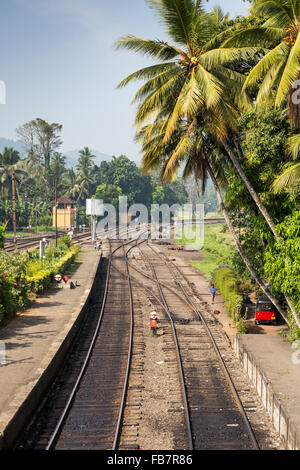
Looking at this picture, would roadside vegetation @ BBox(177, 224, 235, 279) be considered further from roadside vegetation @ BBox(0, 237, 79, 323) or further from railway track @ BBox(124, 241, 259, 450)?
roadside vegetation @ BBox(0, 237, 79, 323)

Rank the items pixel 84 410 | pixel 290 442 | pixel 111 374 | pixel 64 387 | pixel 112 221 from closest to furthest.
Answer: pixel 290 442, pixel 84 410, pixel 64 387, pixel 111 374, pixel 112 221

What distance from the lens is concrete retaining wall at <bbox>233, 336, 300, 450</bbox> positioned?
10.5 metres

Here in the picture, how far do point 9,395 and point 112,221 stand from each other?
80.3 meters

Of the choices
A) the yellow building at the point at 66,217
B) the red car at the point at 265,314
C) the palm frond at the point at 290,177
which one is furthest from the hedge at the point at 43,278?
the yellow building at the point at 66,217

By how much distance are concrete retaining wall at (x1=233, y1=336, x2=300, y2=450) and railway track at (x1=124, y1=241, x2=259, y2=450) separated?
77 cm

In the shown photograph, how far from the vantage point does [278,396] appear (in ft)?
39.8

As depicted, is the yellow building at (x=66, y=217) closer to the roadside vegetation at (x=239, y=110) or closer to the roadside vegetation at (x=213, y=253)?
the roadside vegetation at (x=213, y=253)

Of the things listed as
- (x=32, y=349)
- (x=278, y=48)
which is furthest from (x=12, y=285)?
(x=278, y=48)

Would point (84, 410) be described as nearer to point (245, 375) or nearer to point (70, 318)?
point (245, 375)

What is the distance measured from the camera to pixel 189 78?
14.9m

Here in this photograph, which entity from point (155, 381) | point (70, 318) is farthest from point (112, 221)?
point (155, 381)

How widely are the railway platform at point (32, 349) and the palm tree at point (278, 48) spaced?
10490mm

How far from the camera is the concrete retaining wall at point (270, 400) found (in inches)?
412

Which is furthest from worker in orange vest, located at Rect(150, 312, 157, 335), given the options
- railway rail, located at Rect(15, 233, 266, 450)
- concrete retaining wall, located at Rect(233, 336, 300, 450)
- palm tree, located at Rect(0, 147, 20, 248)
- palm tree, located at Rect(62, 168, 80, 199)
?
palm tree, located at Rect(62, 168, 80, 199)
